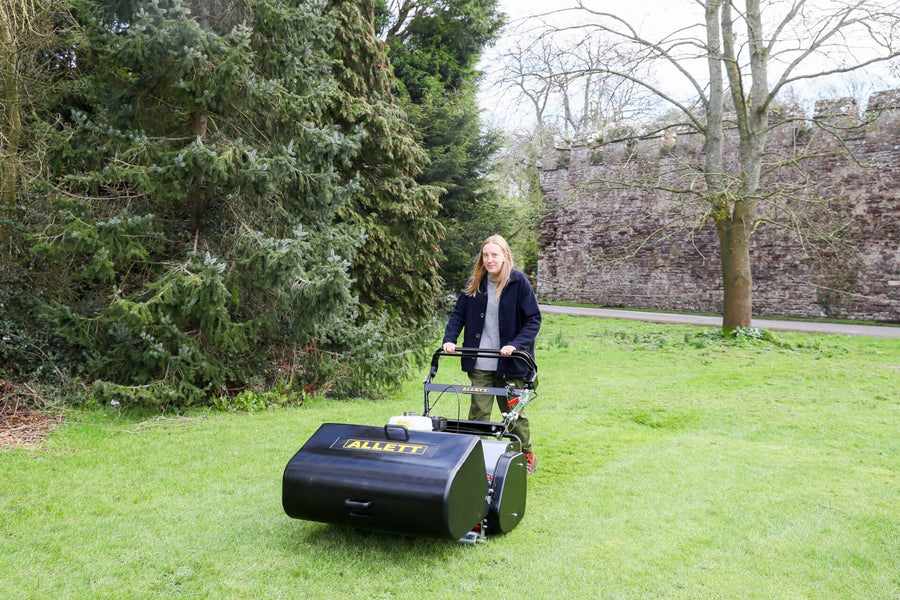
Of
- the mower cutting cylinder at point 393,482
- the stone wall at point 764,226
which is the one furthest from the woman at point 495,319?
the stone wall at point 764,226

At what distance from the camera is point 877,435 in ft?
20.6

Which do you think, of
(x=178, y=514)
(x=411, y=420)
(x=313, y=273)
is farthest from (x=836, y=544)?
(x=313, y=273)

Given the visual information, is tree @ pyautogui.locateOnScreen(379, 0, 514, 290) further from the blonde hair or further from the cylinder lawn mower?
the cylinder lawn mower

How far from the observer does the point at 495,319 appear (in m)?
4.86

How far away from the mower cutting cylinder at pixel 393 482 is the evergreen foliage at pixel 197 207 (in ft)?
11.1

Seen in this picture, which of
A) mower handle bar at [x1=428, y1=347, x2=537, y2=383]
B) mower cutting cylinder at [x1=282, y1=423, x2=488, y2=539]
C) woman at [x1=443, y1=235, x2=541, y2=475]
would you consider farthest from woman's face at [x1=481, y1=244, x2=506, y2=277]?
mower cutting cylinder at [x1=282, y1=423, x2=488, y2=539]

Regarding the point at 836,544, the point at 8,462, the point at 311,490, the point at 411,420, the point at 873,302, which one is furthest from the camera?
the point at 873,302

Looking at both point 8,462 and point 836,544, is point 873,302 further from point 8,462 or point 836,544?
point 8,462

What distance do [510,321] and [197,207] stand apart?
14.0 ft

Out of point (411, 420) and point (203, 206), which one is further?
point (203, 206)

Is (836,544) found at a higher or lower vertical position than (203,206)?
lower

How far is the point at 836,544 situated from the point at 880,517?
64 centimetres

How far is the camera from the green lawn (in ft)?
10.6

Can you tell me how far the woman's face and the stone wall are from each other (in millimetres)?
9206
